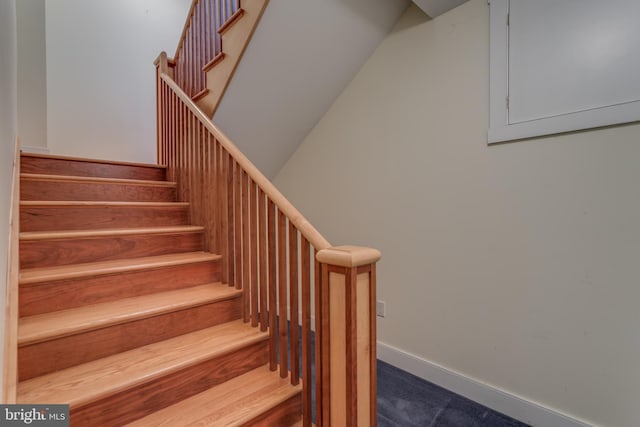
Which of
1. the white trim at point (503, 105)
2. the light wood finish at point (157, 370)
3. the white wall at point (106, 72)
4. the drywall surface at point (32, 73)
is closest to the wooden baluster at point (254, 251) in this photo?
the light wood finish at point (157, 370)

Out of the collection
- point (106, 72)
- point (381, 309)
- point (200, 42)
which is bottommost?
point (381, 309)

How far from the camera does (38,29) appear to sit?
3.00 m

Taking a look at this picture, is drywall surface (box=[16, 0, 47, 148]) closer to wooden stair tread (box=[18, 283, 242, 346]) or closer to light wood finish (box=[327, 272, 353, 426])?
wooden stair tread (box=[18, 283, 242, 346])

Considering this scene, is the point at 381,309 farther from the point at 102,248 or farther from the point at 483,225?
the point at 102,248

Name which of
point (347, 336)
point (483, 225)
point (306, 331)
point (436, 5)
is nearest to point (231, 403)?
point (306, 331)

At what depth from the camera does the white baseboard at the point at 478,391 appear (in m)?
1.50

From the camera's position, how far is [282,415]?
1.27 meters

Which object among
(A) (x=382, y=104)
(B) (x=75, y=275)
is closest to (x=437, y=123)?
(A) (x=382, y=104)

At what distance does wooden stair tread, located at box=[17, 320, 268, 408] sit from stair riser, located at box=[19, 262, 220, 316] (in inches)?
12.4

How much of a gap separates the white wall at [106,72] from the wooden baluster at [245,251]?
266cm

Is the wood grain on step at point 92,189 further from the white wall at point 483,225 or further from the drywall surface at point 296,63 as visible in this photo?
the white wall at point 483,225

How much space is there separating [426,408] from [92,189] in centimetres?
253

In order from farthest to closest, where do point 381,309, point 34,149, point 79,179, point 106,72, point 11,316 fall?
point 106,72 < point 34,149 < point 381,309 < point 79,179 < point 11,316

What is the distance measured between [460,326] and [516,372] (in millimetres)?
341
